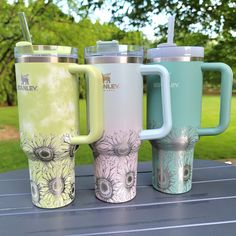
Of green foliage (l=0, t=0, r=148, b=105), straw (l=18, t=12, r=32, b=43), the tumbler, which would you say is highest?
green foliage (l=0, t=0, r=148, b=105)

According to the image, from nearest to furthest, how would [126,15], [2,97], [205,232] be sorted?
[205,232] → [126,15] → [2,97]

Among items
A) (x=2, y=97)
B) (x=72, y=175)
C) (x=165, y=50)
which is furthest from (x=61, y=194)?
(x=2, y=97)

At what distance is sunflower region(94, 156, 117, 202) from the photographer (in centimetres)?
64

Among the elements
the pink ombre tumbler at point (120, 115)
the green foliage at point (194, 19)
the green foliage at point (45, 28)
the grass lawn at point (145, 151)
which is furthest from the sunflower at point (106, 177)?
the green foliage at point (45, 28)

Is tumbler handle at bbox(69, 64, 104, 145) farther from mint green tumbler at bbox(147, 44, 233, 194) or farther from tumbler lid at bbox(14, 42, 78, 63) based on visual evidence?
mint green tumbler at bbox(147, 44, 233, 194)

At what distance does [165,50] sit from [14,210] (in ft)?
1.51

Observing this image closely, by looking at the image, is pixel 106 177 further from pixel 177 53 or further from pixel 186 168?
pixel 177 53

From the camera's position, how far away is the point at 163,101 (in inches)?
25.0

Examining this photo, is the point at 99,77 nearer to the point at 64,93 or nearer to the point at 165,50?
the point at 64,93

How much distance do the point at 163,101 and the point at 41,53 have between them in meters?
0.26

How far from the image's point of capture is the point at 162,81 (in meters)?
0.63

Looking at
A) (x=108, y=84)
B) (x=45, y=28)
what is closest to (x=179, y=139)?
(x=108, y=84)

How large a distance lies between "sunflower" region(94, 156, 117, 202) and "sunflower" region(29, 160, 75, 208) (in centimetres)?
6

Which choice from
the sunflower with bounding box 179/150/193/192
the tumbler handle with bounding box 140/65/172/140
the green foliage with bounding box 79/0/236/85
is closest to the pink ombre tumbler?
the tumbler handle with bounding box 140/65/172/140
